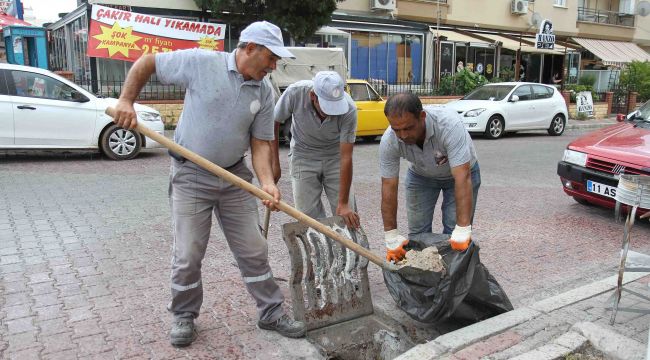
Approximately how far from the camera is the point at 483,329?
125 inches

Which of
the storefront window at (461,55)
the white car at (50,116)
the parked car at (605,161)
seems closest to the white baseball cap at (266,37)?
the parked car at (605,161)

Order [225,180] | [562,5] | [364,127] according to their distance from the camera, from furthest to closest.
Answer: [562,5]
[364,127]
[225,180]

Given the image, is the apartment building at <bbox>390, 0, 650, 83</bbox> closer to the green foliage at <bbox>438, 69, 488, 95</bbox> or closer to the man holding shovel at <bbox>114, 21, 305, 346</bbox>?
the green foliage at <bbox>438, 69, 488, 95</bbox>

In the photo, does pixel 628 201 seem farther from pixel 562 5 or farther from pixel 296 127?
pixel 562 5

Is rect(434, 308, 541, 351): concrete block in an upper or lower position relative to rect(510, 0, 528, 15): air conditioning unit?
lower

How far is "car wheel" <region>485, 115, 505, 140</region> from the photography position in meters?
13.6

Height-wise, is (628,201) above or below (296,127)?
below

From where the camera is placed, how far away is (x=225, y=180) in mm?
2984

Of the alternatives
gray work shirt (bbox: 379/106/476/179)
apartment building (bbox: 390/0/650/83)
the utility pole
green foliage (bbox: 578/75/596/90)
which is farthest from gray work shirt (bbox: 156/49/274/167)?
green foliage (bbox: 578/75/596/90)

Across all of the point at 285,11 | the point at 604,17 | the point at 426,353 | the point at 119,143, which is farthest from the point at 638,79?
the point at 426,353

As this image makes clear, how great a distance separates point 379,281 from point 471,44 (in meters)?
20.3

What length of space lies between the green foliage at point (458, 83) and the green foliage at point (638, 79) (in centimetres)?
787

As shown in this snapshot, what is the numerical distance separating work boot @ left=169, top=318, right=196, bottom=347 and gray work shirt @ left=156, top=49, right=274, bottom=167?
96 centimetres

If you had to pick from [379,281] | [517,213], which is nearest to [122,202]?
[379,281]
